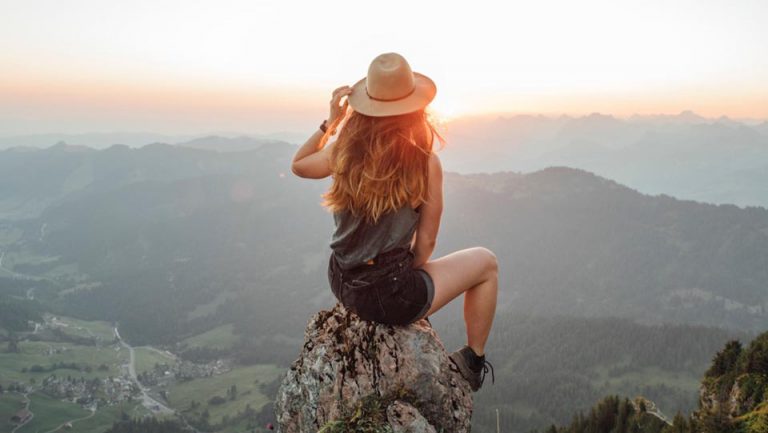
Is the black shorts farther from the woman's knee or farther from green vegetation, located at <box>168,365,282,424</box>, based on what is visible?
green vegetation, located at <box>168,365,282,424</box>

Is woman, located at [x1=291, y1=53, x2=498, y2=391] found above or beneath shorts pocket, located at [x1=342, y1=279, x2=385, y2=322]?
above

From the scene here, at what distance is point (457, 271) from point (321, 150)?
2.89m

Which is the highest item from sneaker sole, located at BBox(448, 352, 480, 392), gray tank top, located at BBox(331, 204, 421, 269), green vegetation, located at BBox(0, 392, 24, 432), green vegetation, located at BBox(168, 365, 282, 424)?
gray tank top, located at BBox(331, 204, 421, 269)

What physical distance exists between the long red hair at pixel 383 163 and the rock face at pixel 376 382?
225 cm

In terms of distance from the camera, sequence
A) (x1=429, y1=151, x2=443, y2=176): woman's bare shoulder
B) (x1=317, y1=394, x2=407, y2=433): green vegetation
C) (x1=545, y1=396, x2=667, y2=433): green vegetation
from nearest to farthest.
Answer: (x1=317, y1=394, x2=407, y2=433): green vegetation
(x1=429, y1=151, x2=443, y2=176): woman's bare shoulder
(x1=545, y1=396, x2=667, y2=433): green vegetation

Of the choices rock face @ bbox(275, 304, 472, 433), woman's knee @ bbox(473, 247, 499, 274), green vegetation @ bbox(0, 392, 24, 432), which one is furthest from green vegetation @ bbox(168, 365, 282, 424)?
woman's knee @ bbox(473, 247, 499, 274)

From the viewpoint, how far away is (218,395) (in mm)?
179750

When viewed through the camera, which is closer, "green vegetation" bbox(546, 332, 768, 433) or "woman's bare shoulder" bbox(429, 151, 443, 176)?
"woman's bare shoulder" bbox(429, 151, 443, 176)

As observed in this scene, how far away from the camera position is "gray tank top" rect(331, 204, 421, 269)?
7027 mm

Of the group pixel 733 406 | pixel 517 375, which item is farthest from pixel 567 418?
pixel 733 406

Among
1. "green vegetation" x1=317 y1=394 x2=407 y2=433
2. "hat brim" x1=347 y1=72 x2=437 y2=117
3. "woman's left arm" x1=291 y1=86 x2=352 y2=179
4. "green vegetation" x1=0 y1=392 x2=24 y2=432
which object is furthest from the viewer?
"green vegetation" x1=0 y1=392 x2=24 y2=432

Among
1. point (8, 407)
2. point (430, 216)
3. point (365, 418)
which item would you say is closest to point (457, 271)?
point (430, 216)

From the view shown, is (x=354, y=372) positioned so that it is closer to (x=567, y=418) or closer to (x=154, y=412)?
(x=567, y=418)

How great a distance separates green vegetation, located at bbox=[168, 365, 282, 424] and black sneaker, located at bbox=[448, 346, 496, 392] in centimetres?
17178
